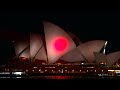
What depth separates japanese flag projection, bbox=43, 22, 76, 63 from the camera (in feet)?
188

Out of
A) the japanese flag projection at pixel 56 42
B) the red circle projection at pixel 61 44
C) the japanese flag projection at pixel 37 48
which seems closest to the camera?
the japanese flag projection at pixel 56 42

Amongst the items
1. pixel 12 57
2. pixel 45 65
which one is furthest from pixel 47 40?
pixel 12 57

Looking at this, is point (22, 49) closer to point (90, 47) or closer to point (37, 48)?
point (37, 48)

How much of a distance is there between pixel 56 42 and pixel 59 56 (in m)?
2.74

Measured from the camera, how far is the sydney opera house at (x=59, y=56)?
5909 centimetres

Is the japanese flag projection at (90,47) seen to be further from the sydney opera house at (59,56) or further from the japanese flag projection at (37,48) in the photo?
the japanese flag projection at (37,48)

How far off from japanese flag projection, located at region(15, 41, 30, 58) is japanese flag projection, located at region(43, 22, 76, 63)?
3.04m

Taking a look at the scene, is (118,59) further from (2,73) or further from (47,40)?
(2,73)

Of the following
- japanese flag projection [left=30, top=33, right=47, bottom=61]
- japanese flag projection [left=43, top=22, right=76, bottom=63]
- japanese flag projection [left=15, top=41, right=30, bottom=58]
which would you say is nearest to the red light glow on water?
japanese flag projection [left=43, top=22, right=76, bottom=63]

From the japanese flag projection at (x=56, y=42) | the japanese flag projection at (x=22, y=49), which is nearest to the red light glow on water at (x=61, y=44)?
the japanese flag projection at (x=56, y=42)

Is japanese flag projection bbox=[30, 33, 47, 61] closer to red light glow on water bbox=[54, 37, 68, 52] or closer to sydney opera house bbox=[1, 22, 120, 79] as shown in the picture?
sydney opera house bbox=[1, 22, 120, 79]

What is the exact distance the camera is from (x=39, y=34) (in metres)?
59.5

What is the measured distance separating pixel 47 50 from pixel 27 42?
3.13 metres

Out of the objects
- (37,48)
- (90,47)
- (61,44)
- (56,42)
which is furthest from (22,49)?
(90,47)
